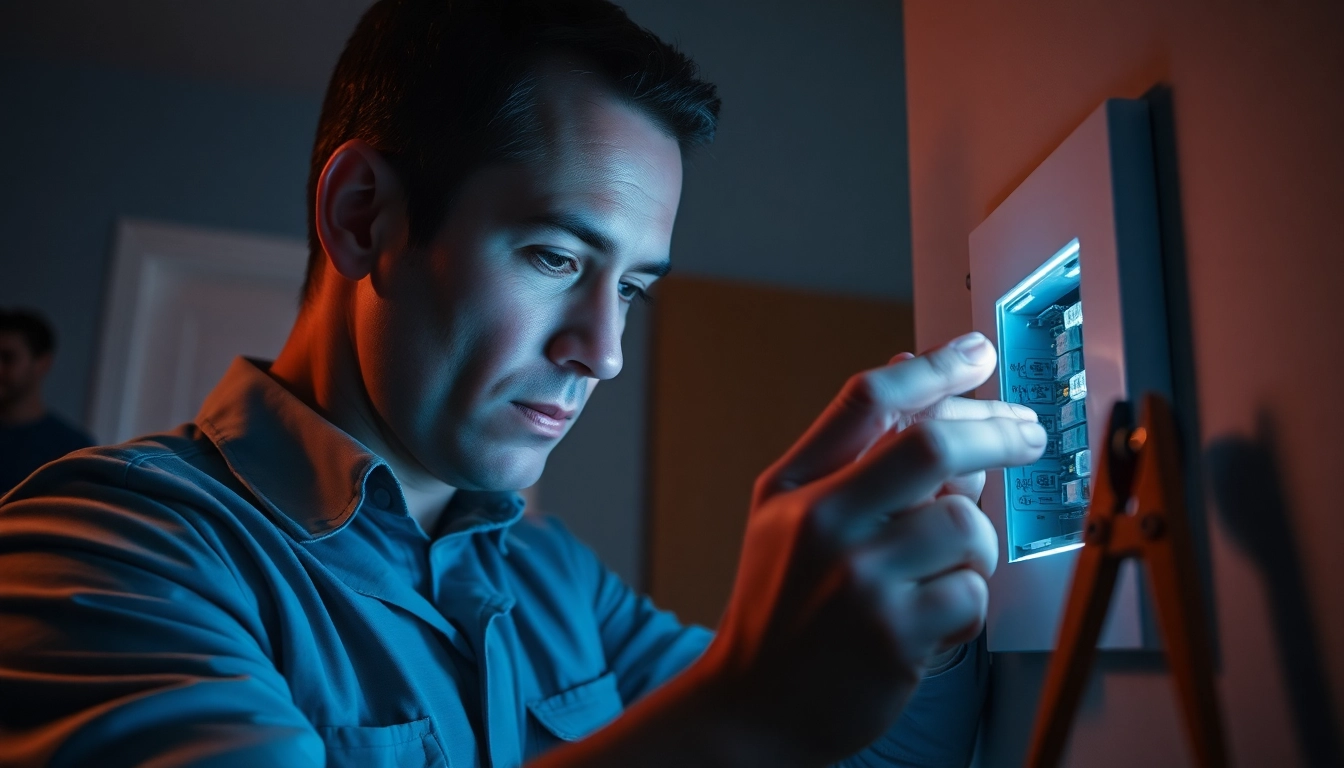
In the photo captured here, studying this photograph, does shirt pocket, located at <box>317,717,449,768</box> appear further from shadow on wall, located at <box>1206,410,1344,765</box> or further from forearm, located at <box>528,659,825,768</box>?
shadow on wall, located at <box>1206,410,1344,765</box>

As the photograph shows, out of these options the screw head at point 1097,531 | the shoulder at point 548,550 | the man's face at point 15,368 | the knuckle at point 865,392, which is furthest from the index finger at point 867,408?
the man's face at point 15,368

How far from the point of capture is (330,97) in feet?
3.79

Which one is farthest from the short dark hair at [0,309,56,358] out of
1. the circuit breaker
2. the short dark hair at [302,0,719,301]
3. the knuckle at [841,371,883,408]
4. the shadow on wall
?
the shadow on wall

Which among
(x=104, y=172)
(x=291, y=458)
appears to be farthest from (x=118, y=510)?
(x=104, y=172)

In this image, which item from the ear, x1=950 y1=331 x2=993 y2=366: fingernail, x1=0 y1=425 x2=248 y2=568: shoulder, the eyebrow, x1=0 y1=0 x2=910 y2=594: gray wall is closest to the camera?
x1=950 y1=331 x2=993 y2=366: fingernail

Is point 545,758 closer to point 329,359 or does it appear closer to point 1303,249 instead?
point 1303,249

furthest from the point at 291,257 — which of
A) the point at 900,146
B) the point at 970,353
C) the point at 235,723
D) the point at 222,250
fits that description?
the point at 970,353

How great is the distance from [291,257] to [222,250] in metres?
0.21

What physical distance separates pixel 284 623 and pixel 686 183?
7.95 ft

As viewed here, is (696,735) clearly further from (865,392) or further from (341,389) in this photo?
(341,389)

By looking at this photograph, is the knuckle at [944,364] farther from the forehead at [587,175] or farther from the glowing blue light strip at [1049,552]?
the forehead at [587,175]

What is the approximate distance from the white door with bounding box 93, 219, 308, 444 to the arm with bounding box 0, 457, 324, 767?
238cm

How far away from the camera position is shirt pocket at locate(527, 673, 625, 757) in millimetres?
1042

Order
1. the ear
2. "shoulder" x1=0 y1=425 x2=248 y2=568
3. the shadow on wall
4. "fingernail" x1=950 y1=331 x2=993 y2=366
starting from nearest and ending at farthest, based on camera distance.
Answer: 1. the shadow on wall
2. "fingernail" x1=950 y1=331 x2=993 y2=366
3. "shoulder" x1=0 y1=425 x2=248 y2=568
4. the ear
